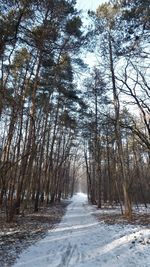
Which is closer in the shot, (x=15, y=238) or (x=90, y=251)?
(x=90, y=251)

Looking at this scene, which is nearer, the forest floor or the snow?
the snow

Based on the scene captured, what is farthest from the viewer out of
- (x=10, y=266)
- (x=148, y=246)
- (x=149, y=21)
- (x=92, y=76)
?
(x=92, y=76)

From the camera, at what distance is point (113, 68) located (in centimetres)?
1611

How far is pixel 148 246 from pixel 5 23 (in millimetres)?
7601

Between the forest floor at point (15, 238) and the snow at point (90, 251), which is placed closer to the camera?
the snow at point (90, 251)

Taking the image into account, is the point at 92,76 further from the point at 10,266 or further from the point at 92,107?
the point at 10,266

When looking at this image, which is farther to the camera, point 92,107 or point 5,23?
point 92,107

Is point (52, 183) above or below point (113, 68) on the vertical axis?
below

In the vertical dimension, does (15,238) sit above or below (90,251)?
above

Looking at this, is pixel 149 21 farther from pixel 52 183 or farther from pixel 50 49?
pixel 52 183

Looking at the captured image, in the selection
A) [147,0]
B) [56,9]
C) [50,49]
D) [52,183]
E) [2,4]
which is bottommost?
[52,183]

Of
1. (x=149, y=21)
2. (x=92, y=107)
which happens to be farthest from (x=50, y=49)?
(x=92, y=107)

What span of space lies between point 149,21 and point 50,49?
394 centimetres

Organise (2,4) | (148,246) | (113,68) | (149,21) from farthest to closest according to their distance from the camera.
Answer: (113,68)
(149,21)
(2,4)
(148,246)
